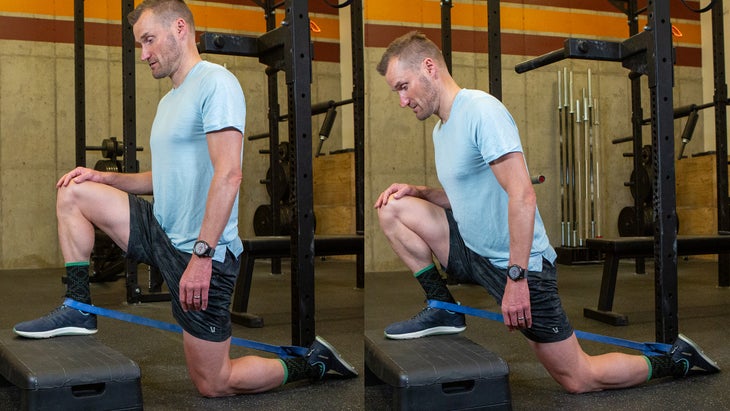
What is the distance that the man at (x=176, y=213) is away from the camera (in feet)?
6.95

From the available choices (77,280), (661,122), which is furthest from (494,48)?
(77,280)

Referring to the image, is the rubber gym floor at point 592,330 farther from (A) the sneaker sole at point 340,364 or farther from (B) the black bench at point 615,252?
(A) the sneaker sole at point 340,364

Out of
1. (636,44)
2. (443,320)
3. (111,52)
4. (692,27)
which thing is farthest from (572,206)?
(111,52)

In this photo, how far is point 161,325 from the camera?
2.21 m

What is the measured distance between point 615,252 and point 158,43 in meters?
2.42

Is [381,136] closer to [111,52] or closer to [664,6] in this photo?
[664,6]

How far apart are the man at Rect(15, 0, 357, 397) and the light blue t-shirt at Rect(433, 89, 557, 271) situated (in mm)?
624

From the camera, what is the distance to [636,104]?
15.1ft

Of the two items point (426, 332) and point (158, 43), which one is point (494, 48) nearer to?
point (426, 332)

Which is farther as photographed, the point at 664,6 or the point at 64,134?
the point at 64,134

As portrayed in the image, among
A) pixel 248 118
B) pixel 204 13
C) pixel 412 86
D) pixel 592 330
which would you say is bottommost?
pixel 592 330

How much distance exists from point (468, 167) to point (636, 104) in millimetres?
2906

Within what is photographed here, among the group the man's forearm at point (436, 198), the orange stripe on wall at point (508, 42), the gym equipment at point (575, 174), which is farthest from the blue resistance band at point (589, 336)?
the orange stripe on wall at point (508, 42)

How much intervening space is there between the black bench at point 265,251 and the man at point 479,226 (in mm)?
831
